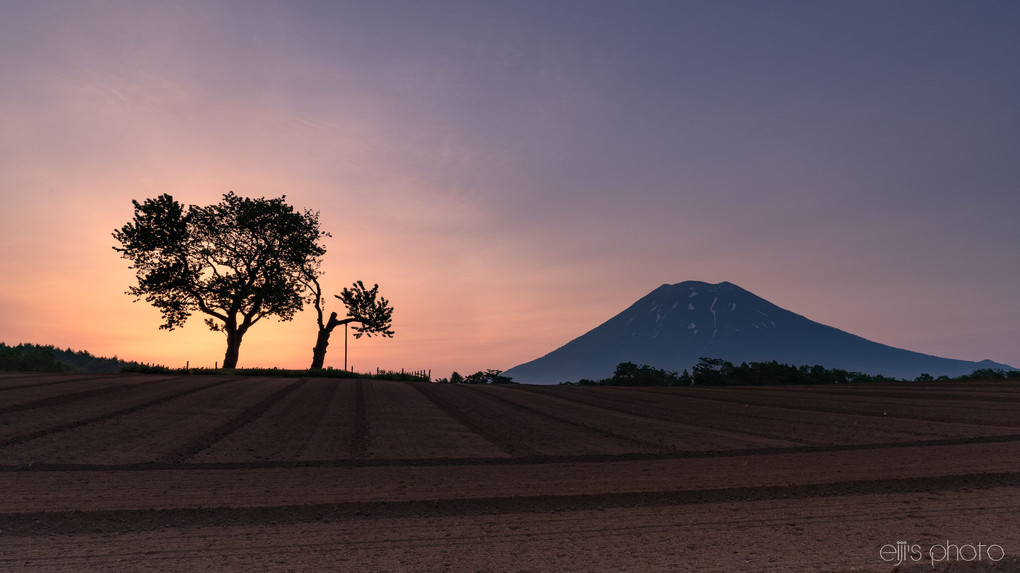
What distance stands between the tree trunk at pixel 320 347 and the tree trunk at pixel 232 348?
311 inches

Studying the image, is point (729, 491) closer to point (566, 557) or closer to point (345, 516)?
point (566, 557)

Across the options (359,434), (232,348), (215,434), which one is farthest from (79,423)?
(232,348)

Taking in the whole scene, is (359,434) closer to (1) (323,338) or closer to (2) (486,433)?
(2) (486,433)

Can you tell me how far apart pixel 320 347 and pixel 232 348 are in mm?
9260

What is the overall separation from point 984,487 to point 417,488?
36.0 ft

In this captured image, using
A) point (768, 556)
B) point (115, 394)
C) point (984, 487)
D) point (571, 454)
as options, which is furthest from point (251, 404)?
point (984, 487)

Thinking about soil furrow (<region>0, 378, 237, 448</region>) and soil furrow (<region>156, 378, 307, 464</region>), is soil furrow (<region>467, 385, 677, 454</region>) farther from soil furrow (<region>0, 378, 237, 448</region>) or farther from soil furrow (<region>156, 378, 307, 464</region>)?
soil furrow (<region>0, 378, 237, 448</region>)

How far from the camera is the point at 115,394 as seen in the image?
2527 cm

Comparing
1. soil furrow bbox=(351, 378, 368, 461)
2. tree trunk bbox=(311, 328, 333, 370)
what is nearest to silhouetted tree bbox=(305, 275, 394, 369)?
tree trunk bbox=(311, 328, 333, 370)

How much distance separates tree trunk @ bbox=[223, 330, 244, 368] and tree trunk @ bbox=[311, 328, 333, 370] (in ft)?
25.9

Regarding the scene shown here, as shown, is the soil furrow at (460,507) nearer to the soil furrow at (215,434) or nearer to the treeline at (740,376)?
the soil furrow at (215,434)

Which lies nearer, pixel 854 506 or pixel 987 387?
pixel 854 506

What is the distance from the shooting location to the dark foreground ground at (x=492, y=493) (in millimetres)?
6773

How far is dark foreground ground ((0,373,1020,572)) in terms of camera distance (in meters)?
6.77
